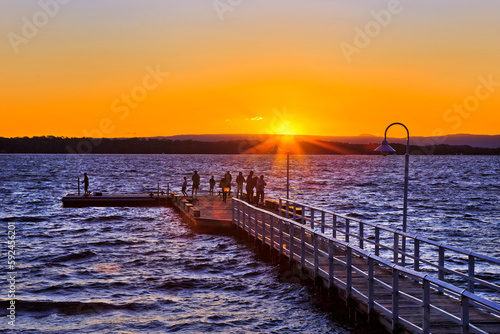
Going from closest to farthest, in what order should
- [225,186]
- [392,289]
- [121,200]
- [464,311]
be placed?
[464,311]
[392,289]
[225,186]
[121,200]

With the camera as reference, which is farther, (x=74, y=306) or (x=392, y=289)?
(x=74, y=306)

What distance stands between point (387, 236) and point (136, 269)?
16.0 meters

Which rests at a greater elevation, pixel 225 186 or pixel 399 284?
pixel 225 186

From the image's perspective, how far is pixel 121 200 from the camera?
4138 centimetres

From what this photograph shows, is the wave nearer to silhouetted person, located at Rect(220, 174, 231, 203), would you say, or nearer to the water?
the water

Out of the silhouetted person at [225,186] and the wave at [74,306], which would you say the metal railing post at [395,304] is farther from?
the silhouetted person at [225,186]

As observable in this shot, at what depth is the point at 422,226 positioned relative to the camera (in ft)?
134

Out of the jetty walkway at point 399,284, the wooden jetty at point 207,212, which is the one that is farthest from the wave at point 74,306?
the wooden jetty at point 207,212

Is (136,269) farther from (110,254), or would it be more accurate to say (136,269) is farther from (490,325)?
(490,325)

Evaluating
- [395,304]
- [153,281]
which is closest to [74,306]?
[153,281]

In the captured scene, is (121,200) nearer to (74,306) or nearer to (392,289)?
(74,306)

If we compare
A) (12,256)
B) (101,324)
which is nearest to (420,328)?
(101,324)

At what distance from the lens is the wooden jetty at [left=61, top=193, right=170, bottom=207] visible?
4078 cm

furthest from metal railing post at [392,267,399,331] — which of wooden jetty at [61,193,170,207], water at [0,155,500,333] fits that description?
wooden jetty at [61,193,170,207]
